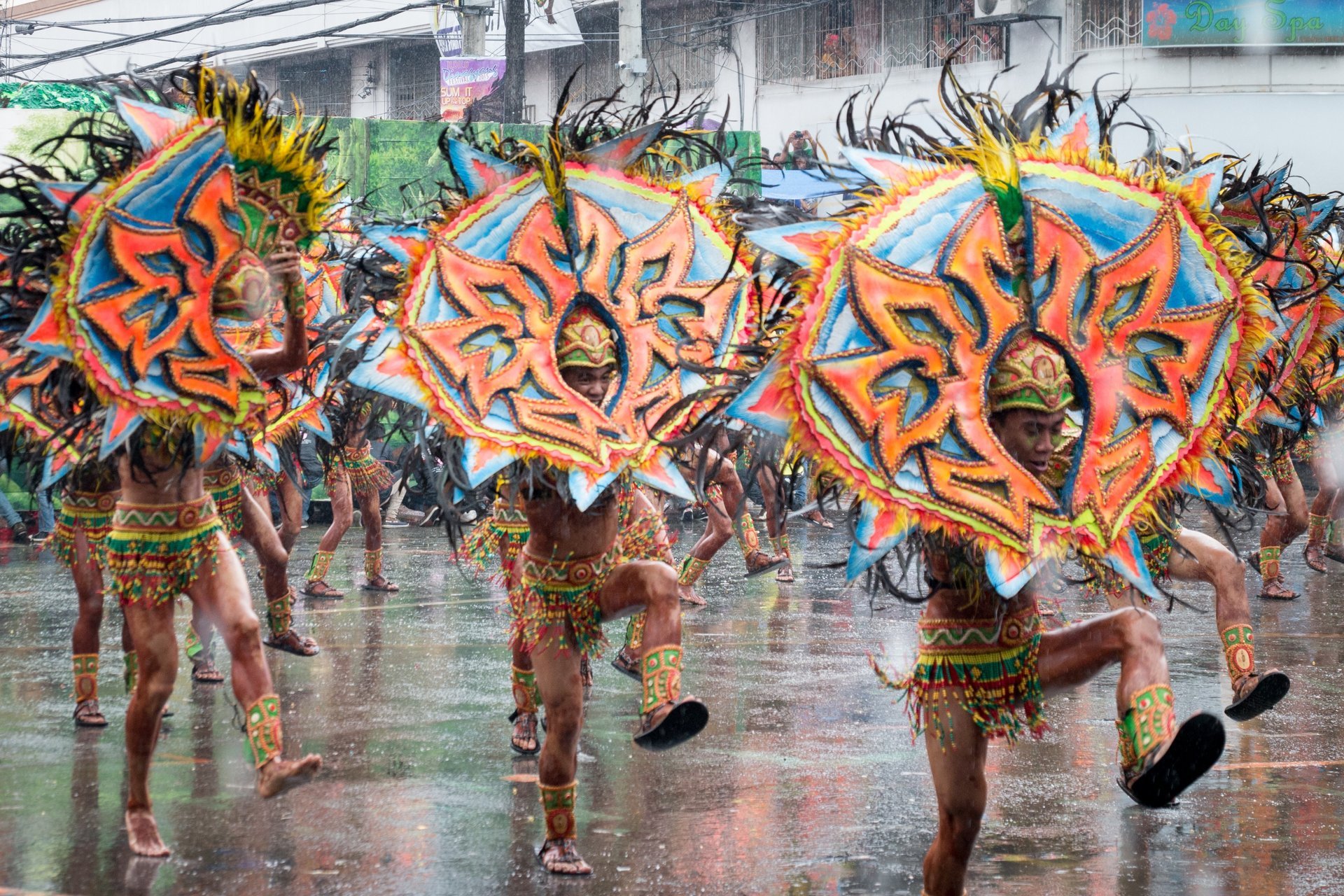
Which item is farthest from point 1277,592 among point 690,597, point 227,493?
point 227,493

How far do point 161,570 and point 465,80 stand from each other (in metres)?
18.0

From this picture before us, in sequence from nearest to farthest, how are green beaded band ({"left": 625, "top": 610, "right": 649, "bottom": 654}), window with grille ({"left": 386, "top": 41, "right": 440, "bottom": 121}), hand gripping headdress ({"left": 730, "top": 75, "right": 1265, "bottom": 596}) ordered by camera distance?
hand gripping headdress ({"left": 730, "top": 75, "right": 1265, "bottom": 596}) < green beaded band ({"left": 625, "top": 610, "right": 649, "bottom": 654}) < window with grille ({"left": 386, "top": 41, "right": 440, "bottom": 121})

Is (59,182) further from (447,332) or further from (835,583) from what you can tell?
(835,583)

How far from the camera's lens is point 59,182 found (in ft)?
19.7

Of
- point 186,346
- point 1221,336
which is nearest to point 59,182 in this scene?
point 186,346

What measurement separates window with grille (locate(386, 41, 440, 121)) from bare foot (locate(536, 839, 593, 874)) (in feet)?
101

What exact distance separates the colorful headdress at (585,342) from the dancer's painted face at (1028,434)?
174 centimetres

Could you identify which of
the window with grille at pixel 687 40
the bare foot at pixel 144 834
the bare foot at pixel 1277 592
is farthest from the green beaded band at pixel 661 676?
the window with grille at pixel 687 40

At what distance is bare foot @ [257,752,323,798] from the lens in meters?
5.35

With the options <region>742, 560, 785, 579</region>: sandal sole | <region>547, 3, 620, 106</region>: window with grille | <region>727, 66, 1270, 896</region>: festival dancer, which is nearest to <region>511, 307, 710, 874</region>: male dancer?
<region>727, 66, 1270, 896</region>: festival dancer

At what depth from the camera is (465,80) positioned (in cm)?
2320

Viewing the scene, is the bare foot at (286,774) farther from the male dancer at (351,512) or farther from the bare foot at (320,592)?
the bare foot at (320,592)

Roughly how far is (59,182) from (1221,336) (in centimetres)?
383

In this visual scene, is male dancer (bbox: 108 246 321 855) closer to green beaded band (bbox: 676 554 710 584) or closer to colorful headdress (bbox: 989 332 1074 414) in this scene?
colorful headdress (bbox: 989 332 1074 414)
